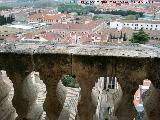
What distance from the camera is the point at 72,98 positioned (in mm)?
4125

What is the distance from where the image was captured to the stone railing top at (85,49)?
419 centimetres

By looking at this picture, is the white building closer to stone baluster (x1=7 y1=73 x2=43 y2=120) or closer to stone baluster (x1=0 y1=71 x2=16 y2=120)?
stone baluster (x1=7 y1=73 x2=43 y2=120)

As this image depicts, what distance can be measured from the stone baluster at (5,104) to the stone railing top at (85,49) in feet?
1.43

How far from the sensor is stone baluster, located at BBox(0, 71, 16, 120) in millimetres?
3912

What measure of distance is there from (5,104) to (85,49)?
3.80 feet

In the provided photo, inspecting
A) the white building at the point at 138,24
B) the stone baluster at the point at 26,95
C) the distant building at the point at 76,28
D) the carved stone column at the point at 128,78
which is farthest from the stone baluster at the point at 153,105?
the white building at the point at 138,24

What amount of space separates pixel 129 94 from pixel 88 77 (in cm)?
49

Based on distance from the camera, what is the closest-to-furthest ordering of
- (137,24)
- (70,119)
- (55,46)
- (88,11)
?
(70,119) < (55,46) < (137,24) < (88,11)

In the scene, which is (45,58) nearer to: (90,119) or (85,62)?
(85,62)

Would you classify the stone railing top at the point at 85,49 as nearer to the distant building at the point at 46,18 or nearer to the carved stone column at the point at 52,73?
the carved stone column at the point at 52,73

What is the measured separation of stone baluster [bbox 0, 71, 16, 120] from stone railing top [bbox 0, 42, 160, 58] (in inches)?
17.1

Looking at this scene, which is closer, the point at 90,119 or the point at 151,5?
the point at 90,119

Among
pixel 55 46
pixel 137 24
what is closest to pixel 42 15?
pixel 137 24

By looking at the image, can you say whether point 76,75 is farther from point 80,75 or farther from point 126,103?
point 126,103
